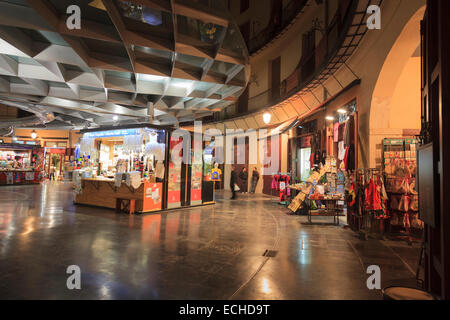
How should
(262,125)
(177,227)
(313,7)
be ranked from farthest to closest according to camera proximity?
(262,125) → (313,7) → (177,227)

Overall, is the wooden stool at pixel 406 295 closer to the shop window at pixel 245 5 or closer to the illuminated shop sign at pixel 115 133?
the illuminated shop sign at pixel 115 133

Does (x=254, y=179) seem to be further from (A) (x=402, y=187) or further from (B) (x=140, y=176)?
(A) (x=402, y=187)

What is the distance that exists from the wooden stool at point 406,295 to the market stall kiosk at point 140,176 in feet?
25.5

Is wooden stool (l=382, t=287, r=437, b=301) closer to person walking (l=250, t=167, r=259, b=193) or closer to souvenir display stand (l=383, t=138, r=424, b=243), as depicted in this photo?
souvenir display stand (l=383, t=138, r=424, b=243)

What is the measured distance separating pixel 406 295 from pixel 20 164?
81.4 feet

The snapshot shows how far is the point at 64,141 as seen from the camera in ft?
90.6

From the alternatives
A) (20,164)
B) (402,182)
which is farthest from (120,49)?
(20,164)

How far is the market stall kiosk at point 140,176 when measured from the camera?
357 inches

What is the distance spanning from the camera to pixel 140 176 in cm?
919

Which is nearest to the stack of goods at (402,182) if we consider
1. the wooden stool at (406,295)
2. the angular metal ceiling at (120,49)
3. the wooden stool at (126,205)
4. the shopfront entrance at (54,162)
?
the wooden stool at (406,295)

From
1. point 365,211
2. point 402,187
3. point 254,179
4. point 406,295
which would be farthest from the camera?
point 254,179

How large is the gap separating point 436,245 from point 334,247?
2691 mm
